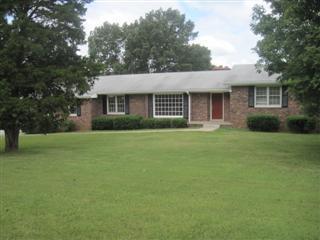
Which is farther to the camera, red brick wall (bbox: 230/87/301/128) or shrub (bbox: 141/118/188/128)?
shrub (bbox: 141/118/188/128)

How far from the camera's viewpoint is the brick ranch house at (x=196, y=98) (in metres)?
26.8

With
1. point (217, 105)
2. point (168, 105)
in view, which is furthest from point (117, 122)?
point (217, 105)

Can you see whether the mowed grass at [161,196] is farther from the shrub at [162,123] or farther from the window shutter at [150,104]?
the window shutter at [150,104]

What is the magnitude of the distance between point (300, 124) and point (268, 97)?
277 cm

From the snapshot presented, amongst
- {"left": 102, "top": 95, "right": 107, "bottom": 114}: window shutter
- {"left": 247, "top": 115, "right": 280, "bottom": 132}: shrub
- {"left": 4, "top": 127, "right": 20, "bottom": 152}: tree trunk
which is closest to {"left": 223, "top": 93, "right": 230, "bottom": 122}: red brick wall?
{"left": 247, "top": 115, "right": 280, "bottom": 132}: shrub

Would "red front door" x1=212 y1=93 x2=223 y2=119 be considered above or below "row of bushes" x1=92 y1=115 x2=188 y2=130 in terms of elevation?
above

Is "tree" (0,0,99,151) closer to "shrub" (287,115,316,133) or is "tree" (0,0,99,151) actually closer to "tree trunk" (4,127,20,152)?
"tree trunk" (4,127,20,152)

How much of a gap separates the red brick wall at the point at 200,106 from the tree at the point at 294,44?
14178 mm

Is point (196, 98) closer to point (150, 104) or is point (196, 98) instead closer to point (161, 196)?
point (150, 104)

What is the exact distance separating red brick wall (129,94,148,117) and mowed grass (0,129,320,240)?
16.3m

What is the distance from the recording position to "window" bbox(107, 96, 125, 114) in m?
31.8

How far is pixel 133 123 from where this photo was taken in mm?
28875

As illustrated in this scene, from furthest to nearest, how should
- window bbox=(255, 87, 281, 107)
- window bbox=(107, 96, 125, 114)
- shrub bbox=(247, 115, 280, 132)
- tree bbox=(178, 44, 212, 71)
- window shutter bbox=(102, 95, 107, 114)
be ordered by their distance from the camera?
tree bbox=(178, 44, 212, 71) → window shutter bbox=(102, 95, 107, 114) → window bbox=(107, 96, 125, 114) → window bbox=(255, 87, 281, 107) → shrub bbox=(247, 115, 280, 132)

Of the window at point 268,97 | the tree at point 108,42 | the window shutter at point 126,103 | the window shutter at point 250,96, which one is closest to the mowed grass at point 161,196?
the window at point 268,97
